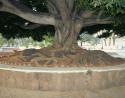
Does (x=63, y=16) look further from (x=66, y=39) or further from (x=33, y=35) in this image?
(x=33, y=35)

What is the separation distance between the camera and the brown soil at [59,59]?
19.5ft

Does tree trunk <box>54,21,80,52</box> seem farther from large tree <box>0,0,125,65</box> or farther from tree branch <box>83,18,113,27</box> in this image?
tree branch <box>83,18,113,27</box>

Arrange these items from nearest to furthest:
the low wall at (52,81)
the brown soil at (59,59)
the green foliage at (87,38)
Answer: the low wall at (52,81)
the brown soil at (59,59)
the green foliage at (87,38)

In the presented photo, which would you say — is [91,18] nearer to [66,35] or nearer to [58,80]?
[66,35]

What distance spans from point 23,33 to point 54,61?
2000 millimetres

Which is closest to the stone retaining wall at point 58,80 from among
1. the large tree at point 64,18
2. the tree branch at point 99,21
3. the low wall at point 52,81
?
the low wall at point 52,81

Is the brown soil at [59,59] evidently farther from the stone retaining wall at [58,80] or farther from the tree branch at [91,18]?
the tree branch at [91,18]

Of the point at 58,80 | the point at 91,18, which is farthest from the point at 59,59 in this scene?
the point at 91,18

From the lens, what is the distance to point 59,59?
607 cm

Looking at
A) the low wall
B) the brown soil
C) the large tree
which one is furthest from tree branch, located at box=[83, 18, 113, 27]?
the low wall

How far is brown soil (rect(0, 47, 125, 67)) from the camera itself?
5.95m

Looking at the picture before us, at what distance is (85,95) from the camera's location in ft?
17.6

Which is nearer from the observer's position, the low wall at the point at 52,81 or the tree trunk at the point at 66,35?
the low wall at the point at 52,81

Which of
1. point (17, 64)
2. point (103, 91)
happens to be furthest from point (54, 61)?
point (103, 91)
